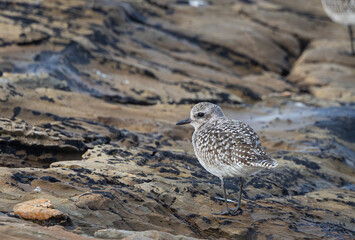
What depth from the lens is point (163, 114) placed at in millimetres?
9289

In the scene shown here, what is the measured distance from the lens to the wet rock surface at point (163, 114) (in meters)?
5.12

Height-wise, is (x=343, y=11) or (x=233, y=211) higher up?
(x=343, y=11)

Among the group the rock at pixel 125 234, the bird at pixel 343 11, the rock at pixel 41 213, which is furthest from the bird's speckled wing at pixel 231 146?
the bird at pixel 343 11

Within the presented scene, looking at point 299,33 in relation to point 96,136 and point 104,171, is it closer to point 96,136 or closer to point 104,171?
point 96,136

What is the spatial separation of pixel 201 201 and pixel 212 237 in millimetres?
641

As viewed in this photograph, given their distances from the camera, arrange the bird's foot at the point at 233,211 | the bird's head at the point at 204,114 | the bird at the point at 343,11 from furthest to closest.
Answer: the bird at the point at 343,11 → the bird's head at the point at 204,114 → the bird's foot at the point at 233,211

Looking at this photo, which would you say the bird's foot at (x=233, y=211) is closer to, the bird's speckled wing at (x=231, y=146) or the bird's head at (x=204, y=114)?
the bird's speckled wing at (x=231, y=146)

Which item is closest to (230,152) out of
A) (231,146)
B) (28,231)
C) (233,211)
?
(231,146)

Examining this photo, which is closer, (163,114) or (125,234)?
(125,234)

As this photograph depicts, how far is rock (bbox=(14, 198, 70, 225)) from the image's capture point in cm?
435

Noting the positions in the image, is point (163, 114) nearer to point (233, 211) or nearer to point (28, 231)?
point (233, 211)

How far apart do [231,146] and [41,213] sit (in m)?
2.06

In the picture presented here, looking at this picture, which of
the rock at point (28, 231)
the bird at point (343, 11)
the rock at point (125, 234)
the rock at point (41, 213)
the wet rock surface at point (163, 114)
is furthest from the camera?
the bird at point (343, 11)

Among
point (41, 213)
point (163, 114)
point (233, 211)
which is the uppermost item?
point (41, 213)
